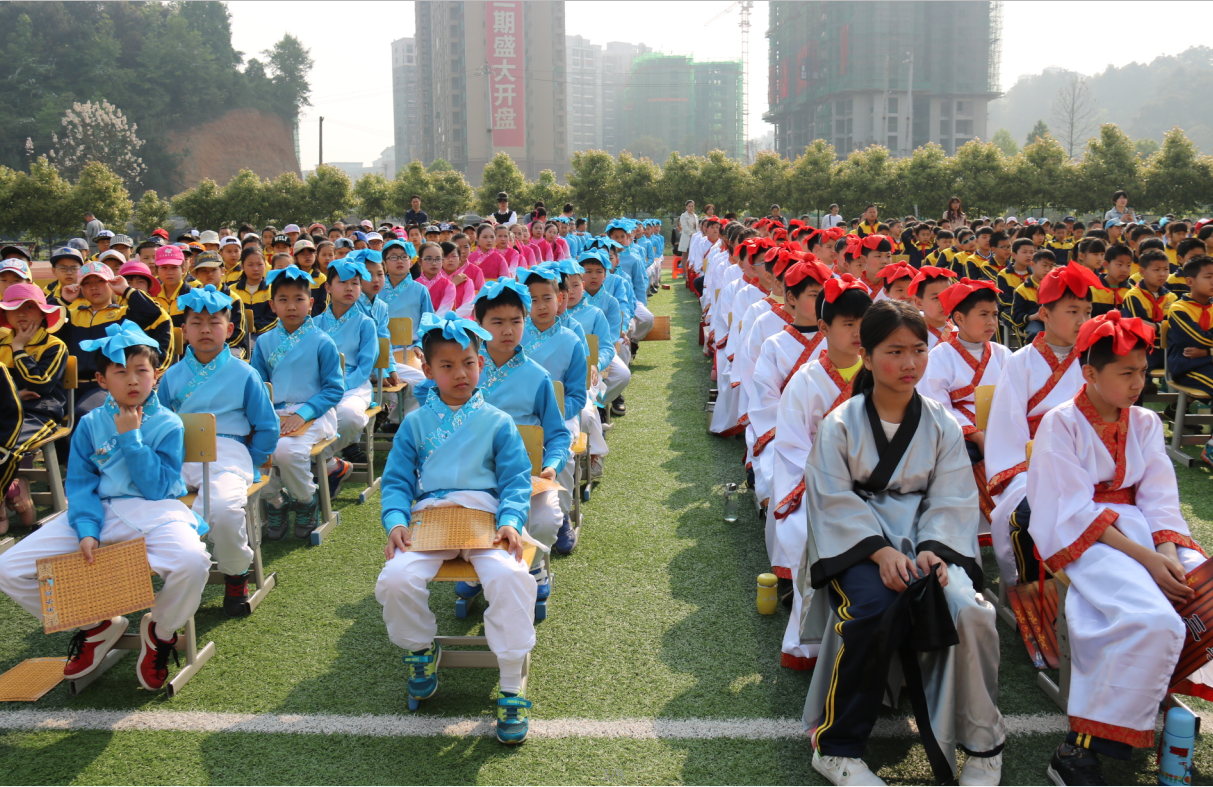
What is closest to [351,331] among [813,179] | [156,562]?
[156,562]

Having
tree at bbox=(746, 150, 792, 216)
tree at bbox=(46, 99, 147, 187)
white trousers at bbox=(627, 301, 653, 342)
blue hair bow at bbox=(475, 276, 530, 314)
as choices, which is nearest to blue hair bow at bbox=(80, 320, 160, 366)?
blue hair bow at bbox=(475, 276, 530, 314)

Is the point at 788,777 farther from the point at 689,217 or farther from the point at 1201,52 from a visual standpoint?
the point at 1201,52

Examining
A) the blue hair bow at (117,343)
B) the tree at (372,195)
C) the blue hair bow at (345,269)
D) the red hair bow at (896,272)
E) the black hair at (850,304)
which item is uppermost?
the tree at (372,195)

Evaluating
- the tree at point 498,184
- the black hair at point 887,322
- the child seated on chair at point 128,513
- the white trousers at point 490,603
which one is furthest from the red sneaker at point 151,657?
the tree at point 498,184

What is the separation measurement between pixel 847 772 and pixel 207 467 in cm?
316

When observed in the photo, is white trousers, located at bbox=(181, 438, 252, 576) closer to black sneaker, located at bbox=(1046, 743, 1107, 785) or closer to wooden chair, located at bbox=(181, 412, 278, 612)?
wooden chair, located at bbox=(181, 412, 278, 612)

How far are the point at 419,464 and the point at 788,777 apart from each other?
6.20 feet

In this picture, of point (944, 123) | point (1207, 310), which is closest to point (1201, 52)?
point (944, 123)

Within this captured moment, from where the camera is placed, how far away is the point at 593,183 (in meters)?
29.1

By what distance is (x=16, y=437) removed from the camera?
4.98 m

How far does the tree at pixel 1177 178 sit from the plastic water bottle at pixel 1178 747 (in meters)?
24.3

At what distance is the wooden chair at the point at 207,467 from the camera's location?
3887 mm

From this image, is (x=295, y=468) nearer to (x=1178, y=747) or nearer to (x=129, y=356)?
(x=129, y=356)

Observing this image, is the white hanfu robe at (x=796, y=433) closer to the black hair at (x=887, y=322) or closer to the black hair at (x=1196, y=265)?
the black hair at (x=887, y=322)
